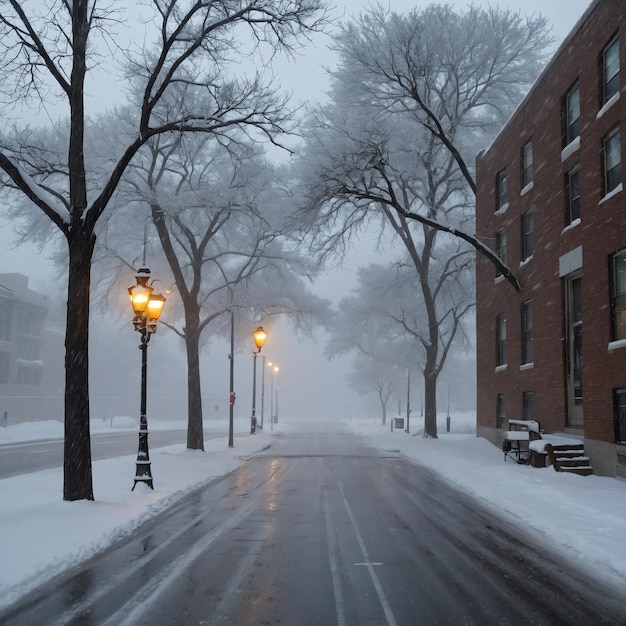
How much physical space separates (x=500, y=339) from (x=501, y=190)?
20.1ft

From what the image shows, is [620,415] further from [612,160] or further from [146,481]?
[146,481]

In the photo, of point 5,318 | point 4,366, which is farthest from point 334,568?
point 5,318

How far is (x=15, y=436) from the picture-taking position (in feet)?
127

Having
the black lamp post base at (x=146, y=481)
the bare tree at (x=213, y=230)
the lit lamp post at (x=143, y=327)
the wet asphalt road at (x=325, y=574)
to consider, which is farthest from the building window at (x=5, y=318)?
the wet asphalt road at (x=325, y=574)

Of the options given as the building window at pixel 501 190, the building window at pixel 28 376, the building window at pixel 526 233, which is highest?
the building window at pixel 501 190

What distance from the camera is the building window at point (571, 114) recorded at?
19.1m

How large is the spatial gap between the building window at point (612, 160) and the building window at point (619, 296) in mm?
1944

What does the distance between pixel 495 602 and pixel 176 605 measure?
318cm

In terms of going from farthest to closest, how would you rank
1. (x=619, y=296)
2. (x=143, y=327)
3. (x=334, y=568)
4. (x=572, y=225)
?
(x=572, y=225)
(x=619, y=296)
(x=143, y=327)
(x=334, y=568)

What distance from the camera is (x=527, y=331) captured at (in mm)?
23000

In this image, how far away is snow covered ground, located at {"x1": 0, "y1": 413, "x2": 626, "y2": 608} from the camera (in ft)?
25.8

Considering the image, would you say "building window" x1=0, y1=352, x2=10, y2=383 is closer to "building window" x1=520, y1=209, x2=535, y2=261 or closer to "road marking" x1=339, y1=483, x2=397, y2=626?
"building window" x1=520, y1=209, x2=535, y2=261

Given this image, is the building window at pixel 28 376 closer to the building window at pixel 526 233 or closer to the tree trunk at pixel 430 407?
the tree trunk at pixel 430 407

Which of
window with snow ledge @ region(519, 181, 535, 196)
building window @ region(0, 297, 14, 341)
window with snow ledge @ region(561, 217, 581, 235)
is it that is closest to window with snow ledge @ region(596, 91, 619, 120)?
window with snow ledge @ region(561, 217, 581, 235)
